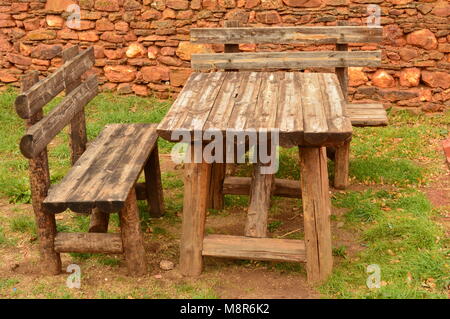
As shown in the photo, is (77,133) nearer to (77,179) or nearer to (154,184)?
(154,184)

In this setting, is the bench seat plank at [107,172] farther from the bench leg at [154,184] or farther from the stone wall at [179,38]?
the stone wall at [179,38]

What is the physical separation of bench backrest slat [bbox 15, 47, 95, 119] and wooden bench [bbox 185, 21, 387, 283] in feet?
2.74

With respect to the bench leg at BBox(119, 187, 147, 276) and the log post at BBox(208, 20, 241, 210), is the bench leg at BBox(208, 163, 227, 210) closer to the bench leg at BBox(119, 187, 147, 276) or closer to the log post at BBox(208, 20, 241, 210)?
the log post at BBox(208, 20, 241, 210)

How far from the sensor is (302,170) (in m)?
4.09

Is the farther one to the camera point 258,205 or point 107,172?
point 258,205

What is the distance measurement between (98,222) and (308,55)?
268 centimetres

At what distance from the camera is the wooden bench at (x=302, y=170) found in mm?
4090

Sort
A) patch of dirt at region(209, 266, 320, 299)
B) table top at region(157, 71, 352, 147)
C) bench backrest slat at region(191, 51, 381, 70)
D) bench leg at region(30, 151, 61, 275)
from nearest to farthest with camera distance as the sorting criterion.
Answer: table top at region(157, 71, 352, 147) < patch of dirt at region(209, 266, 320, 299) < bench leg at region(30, 151, 61, 275) < bench backrest slat at region(191, 51, 381, 70)

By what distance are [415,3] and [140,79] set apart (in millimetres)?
3395

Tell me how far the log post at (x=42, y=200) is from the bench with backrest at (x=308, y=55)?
1739mm

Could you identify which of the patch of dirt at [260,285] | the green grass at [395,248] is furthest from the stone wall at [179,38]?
the patch of dirt at [260,285]

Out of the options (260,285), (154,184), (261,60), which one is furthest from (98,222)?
(261,60)

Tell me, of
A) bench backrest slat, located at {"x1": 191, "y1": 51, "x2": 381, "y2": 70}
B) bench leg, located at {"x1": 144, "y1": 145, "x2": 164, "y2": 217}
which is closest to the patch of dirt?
bench leg, located at {"x1": 144, "y1": 145, "x2": 164, "y2": 217}

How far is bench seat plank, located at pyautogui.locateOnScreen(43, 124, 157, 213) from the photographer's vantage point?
3932 millimetres
